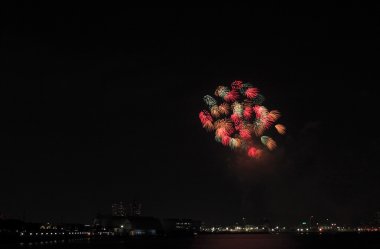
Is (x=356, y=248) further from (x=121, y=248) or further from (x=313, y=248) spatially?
(x=121, y=248)

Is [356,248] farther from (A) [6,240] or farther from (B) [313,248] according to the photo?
(A) [6,240]

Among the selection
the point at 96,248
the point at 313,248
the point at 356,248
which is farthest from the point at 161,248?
the point at 356,248

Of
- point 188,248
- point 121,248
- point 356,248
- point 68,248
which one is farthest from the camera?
point 356,248

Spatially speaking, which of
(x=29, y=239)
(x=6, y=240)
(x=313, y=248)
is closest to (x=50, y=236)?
(x=29, y=239)

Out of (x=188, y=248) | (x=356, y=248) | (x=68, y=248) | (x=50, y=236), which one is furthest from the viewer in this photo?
(x=50, y=236)

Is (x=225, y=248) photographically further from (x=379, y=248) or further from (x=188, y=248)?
(x=379, y=248)

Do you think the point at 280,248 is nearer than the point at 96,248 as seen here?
No

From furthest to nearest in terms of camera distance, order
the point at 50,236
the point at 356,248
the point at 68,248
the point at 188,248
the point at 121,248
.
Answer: the point at 50,236 < the point at 356,248 < the point at 188,248 < the point at 121,248 < the point at 68,248

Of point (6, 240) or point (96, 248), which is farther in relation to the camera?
point (6, 240)

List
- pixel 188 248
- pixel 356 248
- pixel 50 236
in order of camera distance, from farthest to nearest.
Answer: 1. pixel 50 236
2. pixel 356 248
3. pixel 188 248
